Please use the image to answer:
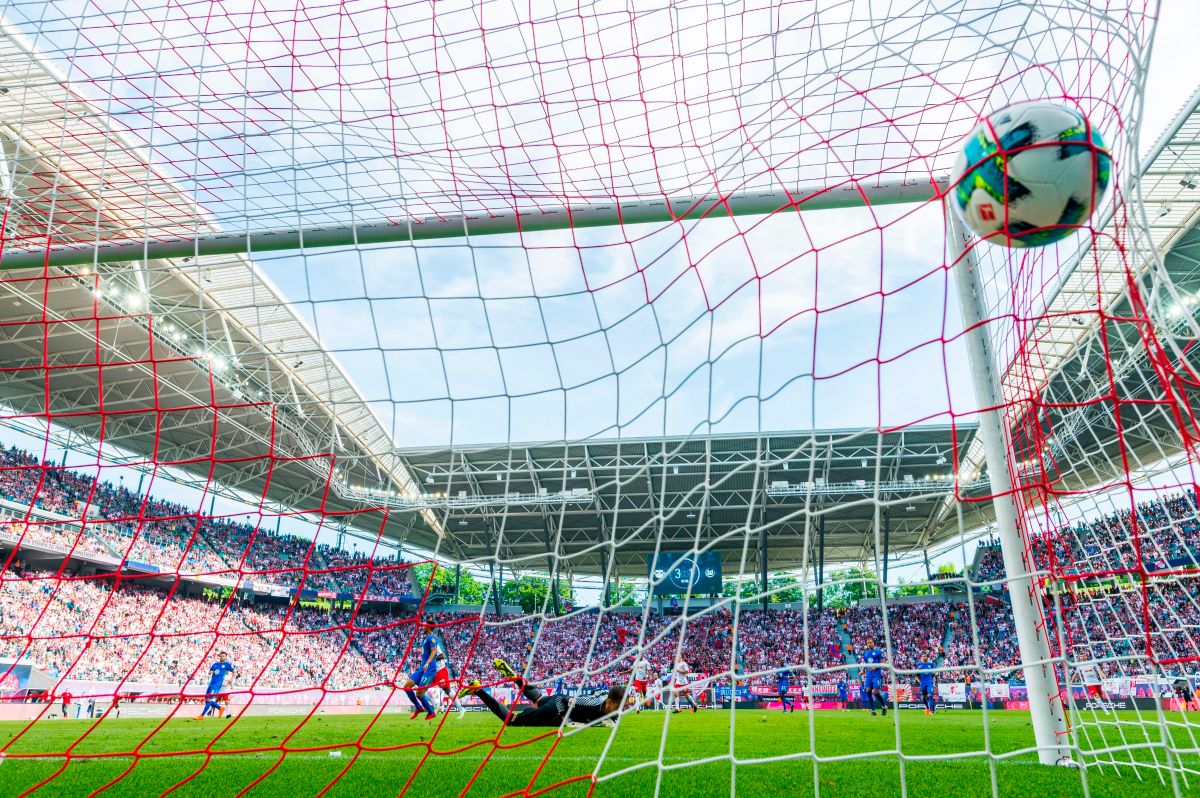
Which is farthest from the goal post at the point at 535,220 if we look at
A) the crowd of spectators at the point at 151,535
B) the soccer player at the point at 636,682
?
the crowd of spectators at the point at 151,535

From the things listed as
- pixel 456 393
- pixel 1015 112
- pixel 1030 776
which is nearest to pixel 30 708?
pixel 456 393

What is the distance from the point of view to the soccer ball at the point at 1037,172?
2.90 m

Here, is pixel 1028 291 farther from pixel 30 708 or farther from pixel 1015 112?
pixel 30 708

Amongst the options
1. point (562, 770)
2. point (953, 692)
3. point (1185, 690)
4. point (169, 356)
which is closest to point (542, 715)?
point (562, 770)

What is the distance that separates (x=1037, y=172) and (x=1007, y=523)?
2168mm

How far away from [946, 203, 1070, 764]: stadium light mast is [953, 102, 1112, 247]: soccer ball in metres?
0.90

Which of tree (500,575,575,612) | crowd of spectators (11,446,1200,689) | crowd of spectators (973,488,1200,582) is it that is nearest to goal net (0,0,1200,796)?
crowd of spectators (973,488,1200,582)

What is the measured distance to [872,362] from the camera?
3771 mm

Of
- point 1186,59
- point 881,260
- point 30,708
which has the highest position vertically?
point 1186,59

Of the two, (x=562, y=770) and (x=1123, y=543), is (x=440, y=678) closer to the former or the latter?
(x=562, y=770)

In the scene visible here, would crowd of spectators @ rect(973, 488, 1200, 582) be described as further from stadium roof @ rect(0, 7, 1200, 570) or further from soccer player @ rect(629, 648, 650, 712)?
soccer player @ rect(629, 648, 650, 712)

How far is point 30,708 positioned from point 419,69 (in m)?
16.1

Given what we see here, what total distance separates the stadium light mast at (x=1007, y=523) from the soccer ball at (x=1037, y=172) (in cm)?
90

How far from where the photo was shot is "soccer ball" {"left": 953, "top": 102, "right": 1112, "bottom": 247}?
290 centimetres
